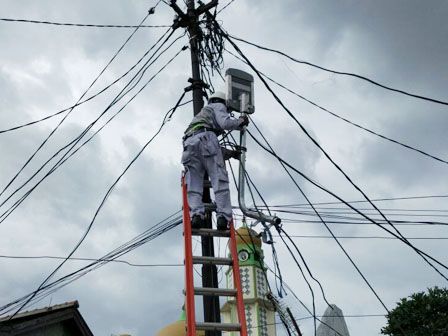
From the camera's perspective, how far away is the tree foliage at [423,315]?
941 inches

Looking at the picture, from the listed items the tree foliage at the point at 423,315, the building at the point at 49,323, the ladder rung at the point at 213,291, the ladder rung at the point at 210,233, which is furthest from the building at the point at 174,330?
the ladder rung at the point at 213,291

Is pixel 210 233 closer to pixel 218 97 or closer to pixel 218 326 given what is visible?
pixel 218 326

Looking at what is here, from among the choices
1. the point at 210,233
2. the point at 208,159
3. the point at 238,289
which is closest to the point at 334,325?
the point at 208,159

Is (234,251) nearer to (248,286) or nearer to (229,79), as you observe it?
(229,79)

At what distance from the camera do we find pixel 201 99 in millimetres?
7938

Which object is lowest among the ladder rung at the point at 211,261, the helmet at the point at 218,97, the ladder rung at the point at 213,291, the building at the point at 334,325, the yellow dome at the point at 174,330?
the ladder rung at the point at 213,291

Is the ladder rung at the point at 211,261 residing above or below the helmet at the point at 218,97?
below

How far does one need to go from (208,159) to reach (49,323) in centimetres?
747

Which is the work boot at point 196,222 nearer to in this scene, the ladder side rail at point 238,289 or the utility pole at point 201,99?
the ladder side rail at point 238,289

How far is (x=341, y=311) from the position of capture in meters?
53.5

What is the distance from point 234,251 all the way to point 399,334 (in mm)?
20446

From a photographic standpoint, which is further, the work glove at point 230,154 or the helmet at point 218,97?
the helmet at point 218,97

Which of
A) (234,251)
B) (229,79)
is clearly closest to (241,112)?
(229,79)

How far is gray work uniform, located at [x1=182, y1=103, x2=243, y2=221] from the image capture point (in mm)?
6145
